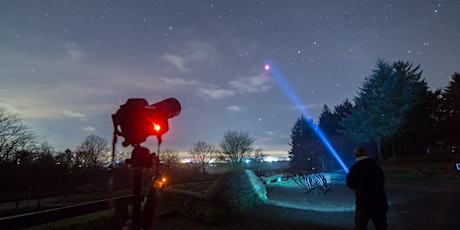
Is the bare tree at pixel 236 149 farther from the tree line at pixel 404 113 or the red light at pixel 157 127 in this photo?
the red light at pixel 157 127

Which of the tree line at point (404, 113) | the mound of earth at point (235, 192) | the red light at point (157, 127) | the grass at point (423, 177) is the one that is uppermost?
the tree line at point (404, 113)

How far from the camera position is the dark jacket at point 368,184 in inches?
202

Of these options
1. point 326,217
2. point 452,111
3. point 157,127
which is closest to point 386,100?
point 452,111

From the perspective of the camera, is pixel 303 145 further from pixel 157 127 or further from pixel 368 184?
pixel 157 127

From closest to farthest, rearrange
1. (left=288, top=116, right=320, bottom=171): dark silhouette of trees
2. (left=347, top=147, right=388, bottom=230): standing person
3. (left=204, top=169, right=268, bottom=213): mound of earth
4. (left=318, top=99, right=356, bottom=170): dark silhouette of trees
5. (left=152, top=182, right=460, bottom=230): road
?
1. (left=347, top=147, right=388, bottom=230): standing person
2. (left=152, top=182, right=460, bottom=230): road
3. (left=204, top=169, right=268, bottom=213): mound of earth
4. (left=318, top=99, right=356, bottom=170): dark silhouette of trees
5. (left=288, top=116, right=320, bottom=171): dark silhouette of trees

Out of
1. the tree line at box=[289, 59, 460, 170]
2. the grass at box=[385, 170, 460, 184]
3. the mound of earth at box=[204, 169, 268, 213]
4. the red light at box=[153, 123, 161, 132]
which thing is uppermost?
the tree line at box=[289, 59, 460, 170]

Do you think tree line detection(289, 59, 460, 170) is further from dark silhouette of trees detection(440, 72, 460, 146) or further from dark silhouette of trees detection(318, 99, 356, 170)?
dark silhouette of trees detection(318, 99, 356, 170)

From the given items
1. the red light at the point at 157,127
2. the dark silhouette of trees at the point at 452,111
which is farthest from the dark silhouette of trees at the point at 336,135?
the red light at the point at 157,127

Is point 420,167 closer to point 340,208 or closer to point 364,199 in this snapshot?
point 340,208

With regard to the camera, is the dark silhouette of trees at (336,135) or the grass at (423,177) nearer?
the grass at (423,177)

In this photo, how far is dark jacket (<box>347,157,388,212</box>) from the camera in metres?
5.12

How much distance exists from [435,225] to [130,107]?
9628mm

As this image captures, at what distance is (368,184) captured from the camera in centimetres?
522

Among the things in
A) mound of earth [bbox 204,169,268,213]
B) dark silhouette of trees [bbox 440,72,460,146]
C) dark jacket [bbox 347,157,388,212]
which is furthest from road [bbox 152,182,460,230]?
dark silhouette of trees [bbox 440,72,460,146]
